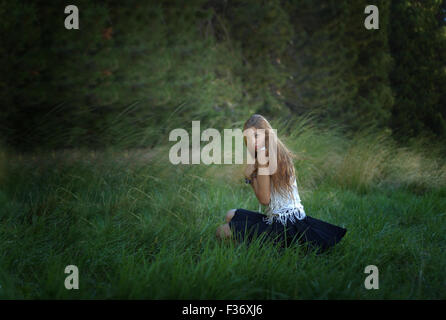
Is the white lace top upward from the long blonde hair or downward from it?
downward

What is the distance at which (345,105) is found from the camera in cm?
671

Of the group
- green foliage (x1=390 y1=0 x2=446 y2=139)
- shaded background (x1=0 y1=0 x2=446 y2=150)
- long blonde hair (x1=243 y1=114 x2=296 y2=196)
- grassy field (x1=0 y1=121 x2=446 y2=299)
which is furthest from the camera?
green foliage (x1=390 y1=0 x2=446 y2=139)

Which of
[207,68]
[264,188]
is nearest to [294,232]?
[264,188]

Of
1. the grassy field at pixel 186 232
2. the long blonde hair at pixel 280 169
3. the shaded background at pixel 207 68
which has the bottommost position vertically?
the grassy field at pixel 186 232

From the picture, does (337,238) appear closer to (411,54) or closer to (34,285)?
(34,285)

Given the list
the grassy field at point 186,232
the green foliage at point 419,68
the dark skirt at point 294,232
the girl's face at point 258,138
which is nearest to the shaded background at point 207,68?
the green foliage at point 419,68

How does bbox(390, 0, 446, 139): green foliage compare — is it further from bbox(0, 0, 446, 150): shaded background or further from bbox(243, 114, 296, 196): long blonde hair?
bbox(243, 114, 296, 196): long blonde hair

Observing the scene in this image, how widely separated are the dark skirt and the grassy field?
0.25ft

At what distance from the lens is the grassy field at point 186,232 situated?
1624mm

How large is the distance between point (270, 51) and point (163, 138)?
376 centimetres

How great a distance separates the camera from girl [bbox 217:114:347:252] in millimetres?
2055

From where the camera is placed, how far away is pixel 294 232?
6.85 ft

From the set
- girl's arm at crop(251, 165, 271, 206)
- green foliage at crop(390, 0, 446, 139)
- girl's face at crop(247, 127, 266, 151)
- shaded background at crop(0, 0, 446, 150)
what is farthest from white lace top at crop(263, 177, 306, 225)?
green foliage at crop(390, 0, 446, 139)

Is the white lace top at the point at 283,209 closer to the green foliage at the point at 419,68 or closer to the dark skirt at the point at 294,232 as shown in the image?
the dark skirt at the point at 294,232
